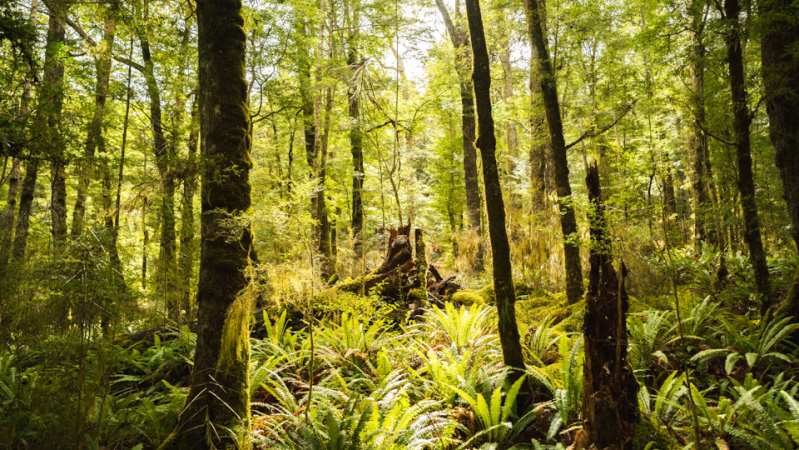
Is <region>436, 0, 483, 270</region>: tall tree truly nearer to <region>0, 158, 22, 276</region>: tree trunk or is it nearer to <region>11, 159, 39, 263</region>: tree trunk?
<region>0, 158, 22, 276</region>: tree trunk

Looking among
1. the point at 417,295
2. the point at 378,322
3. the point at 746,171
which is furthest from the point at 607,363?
the point at 417,295

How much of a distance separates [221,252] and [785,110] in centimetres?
634

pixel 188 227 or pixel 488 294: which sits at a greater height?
pixel 188 227

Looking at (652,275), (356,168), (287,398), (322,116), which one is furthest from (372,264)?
(287,398)

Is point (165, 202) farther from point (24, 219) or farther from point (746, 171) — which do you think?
point (746, 171)

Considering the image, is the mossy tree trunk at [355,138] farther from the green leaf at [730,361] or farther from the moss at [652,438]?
the moss at [652,438]

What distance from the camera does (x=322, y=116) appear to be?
33.1ft

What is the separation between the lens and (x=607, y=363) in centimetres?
289

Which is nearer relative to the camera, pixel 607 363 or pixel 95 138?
pixel 607 363

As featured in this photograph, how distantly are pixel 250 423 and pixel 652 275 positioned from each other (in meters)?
7.29

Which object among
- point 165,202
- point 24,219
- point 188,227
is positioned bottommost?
point 188,227

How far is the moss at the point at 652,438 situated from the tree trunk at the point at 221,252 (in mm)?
→ 3090

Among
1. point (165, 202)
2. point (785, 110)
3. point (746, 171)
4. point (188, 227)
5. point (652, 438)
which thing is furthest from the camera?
point (746, 171)

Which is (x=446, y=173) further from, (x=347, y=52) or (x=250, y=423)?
(x=250, y=423)
